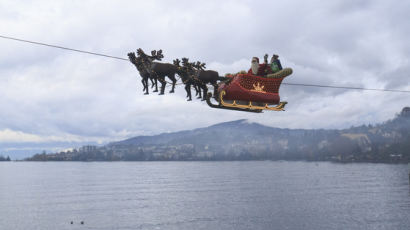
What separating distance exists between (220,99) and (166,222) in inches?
3288

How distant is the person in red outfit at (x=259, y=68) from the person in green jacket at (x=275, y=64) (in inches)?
7.3

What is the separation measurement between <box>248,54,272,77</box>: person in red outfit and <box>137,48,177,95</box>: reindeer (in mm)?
3745

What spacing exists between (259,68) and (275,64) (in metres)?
0.74

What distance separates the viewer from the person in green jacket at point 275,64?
1686 centimetres

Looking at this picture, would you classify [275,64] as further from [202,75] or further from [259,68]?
[202,75]

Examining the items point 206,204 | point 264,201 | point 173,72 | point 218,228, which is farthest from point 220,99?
point 264,201

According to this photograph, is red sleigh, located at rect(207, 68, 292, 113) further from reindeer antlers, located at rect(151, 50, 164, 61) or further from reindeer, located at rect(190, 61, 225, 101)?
reindeer antlers, located at rect(151, 50, 164, 61)

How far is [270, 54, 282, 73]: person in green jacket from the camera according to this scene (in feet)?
55.3

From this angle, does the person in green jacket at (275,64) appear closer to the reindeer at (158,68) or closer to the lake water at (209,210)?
the reindeer at (158,68)

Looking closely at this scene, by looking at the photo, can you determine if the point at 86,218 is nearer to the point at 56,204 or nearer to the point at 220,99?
the point at 56,204

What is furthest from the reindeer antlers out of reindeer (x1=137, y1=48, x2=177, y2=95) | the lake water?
the lake water

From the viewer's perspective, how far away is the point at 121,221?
9438cm

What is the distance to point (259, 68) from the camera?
1689cm

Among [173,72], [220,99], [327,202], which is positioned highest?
[173,72]
